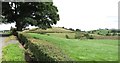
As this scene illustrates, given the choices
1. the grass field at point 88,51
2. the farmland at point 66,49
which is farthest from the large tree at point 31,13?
the grass field at point 88,51

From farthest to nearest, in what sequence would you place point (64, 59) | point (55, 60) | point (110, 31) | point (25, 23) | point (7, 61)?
point (25, 23)
point (110, 31)
point (7, 61)
point (55, 60)
point (64, 59)

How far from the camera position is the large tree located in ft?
136

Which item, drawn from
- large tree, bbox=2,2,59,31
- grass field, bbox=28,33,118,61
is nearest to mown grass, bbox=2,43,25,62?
grass field, bbox=28,33,118,61

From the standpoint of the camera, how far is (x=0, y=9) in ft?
137

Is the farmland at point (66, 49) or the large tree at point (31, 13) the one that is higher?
the large tree at point (31, 13)

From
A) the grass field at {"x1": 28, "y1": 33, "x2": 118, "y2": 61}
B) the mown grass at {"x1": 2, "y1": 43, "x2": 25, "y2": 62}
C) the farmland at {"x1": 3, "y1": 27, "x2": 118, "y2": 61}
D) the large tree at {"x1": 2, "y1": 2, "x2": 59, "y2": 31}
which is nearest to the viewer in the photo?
the farmland at {"x1": 3, "y1": 27, "x2": 118, "y2": 61}

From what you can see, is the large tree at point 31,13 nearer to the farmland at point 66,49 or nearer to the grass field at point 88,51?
the farmland at point 66,49

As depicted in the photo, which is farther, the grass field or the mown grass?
the grass field

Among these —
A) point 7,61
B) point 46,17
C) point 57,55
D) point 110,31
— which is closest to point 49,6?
point 46,17

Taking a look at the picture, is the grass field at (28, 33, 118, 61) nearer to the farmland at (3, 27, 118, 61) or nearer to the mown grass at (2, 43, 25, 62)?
the farmland at (3, 27, 118, 61)

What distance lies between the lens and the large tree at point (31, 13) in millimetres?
41438

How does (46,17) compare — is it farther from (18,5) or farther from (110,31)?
(110,31)

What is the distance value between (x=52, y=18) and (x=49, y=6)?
1777 millimetres

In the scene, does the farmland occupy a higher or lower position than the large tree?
lower
